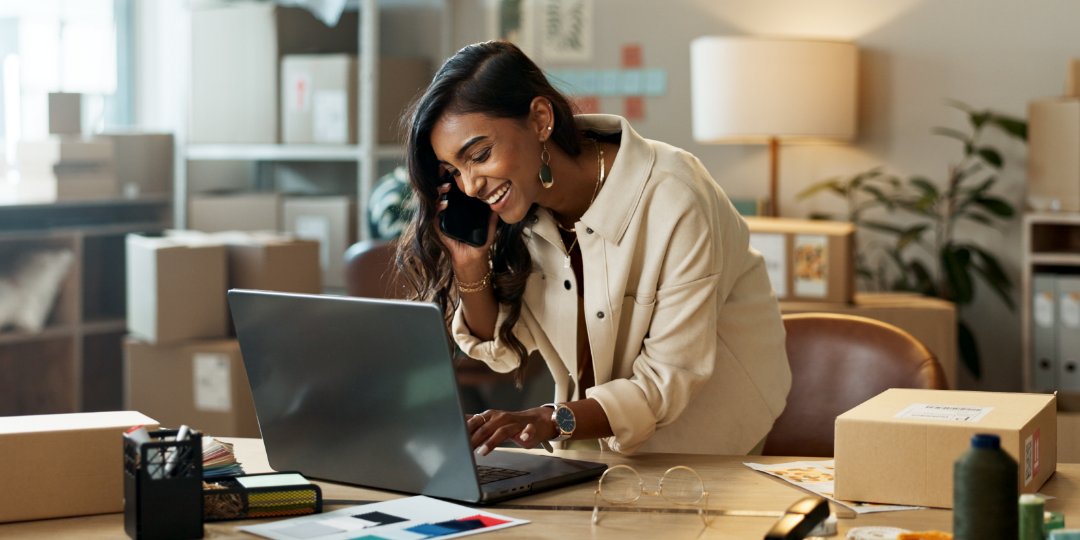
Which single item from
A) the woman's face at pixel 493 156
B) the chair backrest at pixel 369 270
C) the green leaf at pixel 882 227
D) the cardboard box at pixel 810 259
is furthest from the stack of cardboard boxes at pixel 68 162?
the green leaf at pixel 882 227

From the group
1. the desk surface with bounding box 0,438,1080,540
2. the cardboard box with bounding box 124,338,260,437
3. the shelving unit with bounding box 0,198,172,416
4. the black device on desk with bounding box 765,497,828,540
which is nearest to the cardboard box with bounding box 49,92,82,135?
the shelving unit with bounding box 0,198,172,416

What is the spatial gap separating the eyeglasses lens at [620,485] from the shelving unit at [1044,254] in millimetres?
2122

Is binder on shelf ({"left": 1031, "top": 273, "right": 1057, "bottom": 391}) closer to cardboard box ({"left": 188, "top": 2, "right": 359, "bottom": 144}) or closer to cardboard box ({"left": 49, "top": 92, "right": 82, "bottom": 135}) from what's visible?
cardboard box ({"left": 188, "top": 2, "right": 359, "bottom": 144})

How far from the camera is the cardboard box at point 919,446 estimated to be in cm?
114

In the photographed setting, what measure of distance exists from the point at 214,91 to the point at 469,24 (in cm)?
102

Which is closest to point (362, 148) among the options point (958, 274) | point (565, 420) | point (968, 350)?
point (958, 274)

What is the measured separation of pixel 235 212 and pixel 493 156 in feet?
9.09

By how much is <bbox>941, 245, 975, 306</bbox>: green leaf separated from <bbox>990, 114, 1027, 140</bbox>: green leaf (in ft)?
1.25

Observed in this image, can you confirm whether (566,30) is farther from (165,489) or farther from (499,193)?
(165,489)

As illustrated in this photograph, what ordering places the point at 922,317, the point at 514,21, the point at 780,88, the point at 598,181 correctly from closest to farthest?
the point at 598,181 < the point at 922,317 < the point at 780,88 < the point at 514,21

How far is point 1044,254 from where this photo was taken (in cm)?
309

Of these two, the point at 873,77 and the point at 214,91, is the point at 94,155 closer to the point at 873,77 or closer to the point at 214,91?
the point at 214,91

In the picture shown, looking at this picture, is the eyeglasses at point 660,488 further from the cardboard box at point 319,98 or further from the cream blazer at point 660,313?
the cardboard box at point 319,98

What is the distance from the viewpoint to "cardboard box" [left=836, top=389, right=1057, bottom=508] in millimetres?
1136
